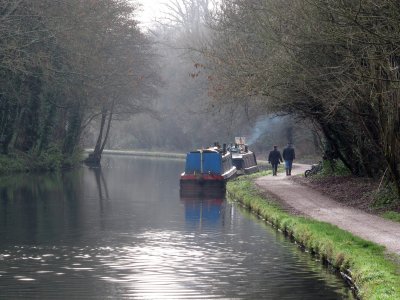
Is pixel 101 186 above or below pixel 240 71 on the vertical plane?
below

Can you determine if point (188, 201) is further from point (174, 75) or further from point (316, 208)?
point (174, 75)

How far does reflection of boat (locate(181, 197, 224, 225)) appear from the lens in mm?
29611

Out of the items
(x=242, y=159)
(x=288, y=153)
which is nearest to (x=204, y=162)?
(x=288, y=153)

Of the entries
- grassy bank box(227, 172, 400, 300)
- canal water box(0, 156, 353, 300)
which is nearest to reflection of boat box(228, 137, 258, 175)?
canal water box(0, 156, 353, 300)

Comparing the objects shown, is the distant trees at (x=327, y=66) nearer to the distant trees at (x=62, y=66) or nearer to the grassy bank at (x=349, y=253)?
the grassy bank at (x=349, y=253)

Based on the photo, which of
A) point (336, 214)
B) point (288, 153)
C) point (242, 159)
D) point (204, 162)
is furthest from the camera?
point (242, 159)

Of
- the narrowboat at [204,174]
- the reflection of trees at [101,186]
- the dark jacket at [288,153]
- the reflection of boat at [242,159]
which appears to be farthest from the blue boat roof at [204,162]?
the reflection of boat at [242,159]

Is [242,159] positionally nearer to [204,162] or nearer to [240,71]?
[204,162]

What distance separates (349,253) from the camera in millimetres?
18016

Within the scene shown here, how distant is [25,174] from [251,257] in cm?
3214

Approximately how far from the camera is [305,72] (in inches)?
1120

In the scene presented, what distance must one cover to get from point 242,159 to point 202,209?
68.6ft

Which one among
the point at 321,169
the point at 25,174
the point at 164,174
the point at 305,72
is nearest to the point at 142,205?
the point at 305,72

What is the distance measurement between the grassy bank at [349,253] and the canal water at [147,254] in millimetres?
310
